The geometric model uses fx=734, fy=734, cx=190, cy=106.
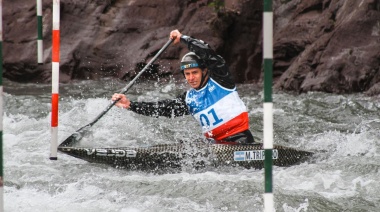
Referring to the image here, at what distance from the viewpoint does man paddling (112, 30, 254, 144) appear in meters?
7.26

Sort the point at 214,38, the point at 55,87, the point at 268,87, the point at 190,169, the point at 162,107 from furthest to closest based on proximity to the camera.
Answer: the point at 214,38 < the point at 162,107 < the point at 190,169 < the point at 55,87 < the point at 268,87

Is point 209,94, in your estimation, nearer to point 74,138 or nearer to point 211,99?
point 211,99

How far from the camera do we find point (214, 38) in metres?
13.9

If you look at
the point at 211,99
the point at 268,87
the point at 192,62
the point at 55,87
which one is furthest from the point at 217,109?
the point at 268,87

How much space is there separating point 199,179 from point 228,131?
1.03 m

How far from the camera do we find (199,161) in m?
7.14

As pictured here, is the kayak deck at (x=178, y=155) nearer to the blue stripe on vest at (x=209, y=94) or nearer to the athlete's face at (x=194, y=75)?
the blue stripe on vest at (x=209, y=94)

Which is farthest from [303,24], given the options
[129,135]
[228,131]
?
[228,131]

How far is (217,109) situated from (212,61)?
486 millimetres

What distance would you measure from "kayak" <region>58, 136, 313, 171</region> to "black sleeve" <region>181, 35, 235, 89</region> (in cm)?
67

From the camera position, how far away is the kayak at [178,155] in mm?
7125

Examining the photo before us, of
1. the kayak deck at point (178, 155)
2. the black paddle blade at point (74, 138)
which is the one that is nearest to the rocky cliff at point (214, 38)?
the kayak deck at point (178, 155)

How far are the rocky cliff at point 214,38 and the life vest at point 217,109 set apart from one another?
4.51 metres

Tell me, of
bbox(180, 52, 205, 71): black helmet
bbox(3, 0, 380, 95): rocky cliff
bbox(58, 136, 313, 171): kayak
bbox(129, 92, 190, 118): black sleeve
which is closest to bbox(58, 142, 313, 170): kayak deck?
bbox(58, 136, 313, 171): kayak
